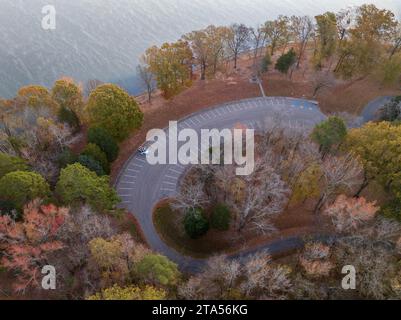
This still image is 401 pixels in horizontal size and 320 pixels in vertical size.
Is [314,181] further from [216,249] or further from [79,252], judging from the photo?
[79,252]

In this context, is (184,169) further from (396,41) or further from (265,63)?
(396,41)

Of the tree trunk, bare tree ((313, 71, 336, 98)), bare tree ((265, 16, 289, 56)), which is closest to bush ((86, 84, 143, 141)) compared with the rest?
the tree trunk


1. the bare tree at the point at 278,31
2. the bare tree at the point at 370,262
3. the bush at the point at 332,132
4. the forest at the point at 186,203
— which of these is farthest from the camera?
the bare tree at the point at 278,31

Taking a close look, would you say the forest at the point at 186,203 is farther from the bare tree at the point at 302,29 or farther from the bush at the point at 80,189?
the bare tree at the point at 302,29

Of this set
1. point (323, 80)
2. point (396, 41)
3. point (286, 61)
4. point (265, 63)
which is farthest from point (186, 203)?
point (396, 41)

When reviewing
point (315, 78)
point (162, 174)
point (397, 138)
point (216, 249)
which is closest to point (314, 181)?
point (397, 138)

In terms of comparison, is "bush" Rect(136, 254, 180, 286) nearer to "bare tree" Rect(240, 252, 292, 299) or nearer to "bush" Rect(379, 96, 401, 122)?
"bare tree" Rect(240, 252, 292, 299)
